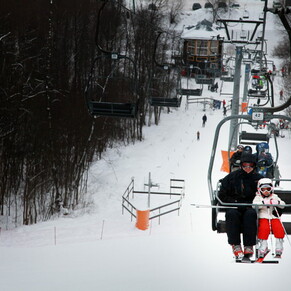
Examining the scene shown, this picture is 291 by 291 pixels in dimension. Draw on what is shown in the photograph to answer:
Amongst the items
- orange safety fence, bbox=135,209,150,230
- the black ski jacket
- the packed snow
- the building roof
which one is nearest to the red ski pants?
the black ski jacket

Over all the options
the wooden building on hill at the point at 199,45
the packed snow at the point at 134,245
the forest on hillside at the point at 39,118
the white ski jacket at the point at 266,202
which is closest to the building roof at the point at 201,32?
the wooden building on hill at the point at 199,45

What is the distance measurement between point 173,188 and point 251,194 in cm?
1312

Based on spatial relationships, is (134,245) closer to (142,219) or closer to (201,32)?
(142,219)

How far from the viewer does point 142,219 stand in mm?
14766

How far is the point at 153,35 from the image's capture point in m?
33.8

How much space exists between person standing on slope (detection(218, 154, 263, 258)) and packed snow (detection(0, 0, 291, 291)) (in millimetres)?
2905

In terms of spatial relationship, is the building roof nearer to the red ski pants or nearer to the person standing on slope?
the person standing on slope

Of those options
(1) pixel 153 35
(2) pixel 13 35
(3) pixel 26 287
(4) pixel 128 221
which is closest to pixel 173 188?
(4) pixel 128 221

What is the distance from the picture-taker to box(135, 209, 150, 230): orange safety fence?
48.0 ft

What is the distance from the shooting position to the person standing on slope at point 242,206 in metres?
5.91

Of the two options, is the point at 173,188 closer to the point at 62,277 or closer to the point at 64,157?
the point at 64,157

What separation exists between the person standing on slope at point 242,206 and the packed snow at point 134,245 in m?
2.90

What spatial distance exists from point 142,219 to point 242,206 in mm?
8856

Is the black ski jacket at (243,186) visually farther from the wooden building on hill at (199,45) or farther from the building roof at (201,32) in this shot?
the building roof at (201,32)
